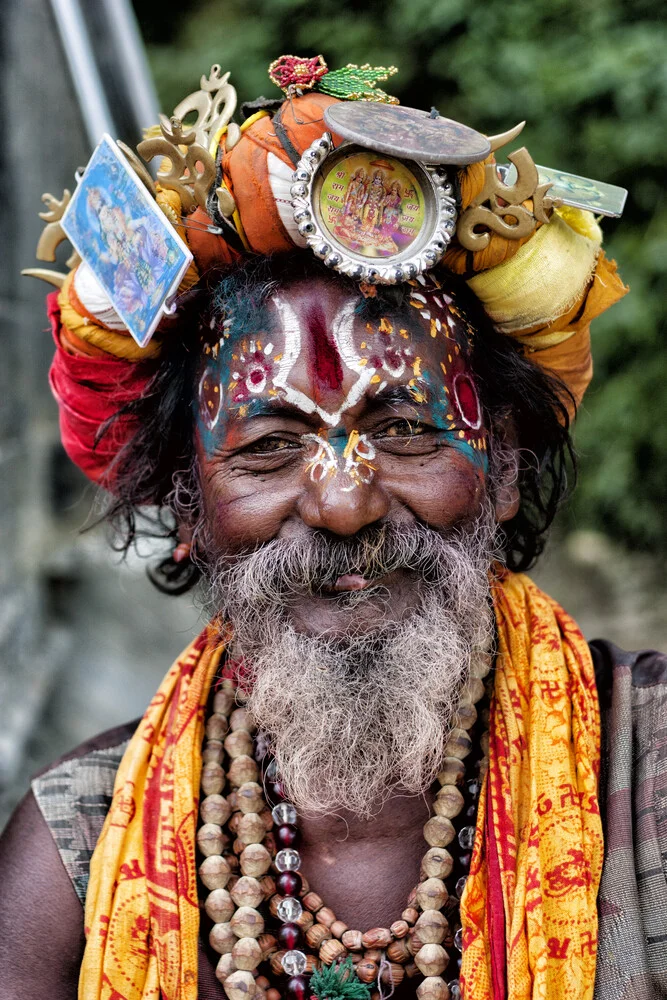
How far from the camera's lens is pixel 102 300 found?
236 cm

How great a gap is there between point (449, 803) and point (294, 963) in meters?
0.46

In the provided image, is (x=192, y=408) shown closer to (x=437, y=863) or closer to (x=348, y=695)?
(x=348, y=695)

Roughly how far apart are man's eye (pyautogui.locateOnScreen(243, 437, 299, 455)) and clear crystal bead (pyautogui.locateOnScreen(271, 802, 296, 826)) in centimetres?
79

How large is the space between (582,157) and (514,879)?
11.0ft

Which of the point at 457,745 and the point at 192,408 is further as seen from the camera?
the point at 192,408

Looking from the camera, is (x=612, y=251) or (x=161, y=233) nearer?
(x=161, y=233)

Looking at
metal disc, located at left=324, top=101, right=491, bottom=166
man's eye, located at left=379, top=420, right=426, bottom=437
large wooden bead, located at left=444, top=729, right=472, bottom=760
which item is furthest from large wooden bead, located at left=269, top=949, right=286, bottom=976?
metal disc, located at left=324, top=101, right=491, bottom=166

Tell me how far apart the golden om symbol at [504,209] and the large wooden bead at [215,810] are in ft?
4.32

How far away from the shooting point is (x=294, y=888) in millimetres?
2277

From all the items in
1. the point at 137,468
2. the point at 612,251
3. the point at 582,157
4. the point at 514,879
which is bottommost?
the point at 514,879

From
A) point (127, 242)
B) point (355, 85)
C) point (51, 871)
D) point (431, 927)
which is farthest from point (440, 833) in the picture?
point (355, 85)

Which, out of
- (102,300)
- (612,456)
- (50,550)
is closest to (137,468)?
(102,300)

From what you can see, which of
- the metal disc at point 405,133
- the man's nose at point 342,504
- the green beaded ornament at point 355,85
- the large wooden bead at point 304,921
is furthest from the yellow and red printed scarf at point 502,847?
the green beaded ornament at point 355,85

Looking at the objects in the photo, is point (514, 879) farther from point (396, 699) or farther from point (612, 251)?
point (612, 251)
